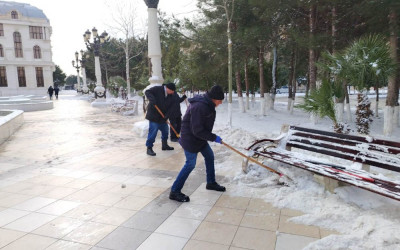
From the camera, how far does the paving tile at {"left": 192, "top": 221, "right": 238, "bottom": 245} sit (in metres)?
3.05

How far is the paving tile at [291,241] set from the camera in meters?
2.88

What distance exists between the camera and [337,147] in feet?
13.3

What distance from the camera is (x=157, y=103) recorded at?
657 cm

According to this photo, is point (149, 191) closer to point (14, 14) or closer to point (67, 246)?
point (67, 246)

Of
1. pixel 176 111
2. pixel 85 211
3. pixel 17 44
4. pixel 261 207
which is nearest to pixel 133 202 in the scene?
pixel 85 211

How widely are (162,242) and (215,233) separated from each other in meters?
0.57

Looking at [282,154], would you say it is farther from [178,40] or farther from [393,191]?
[178,40]

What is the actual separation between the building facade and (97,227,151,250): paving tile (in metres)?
53.1

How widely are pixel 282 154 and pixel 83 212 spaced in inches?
116

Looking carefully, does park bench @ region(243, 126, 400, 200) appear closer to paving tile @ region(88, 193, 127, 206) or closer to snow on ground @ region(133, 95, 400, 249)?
snow on ground @ region(133, 95, 400, 249)

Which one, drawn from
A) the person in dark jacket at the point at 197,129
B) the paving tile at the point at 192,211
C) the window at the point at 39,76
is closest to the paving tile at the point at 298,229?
the paving tile at the point at 192,211

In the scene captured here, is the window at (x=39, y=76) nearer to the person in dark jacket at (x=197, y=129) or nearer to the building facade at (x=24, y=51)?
the building facade at (x=24, y=51)

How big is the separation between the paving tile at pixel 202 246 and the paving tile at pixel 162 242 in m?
0.06

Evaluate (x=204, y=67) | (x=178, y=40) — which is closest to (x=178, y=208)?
(x=204, y=67)
